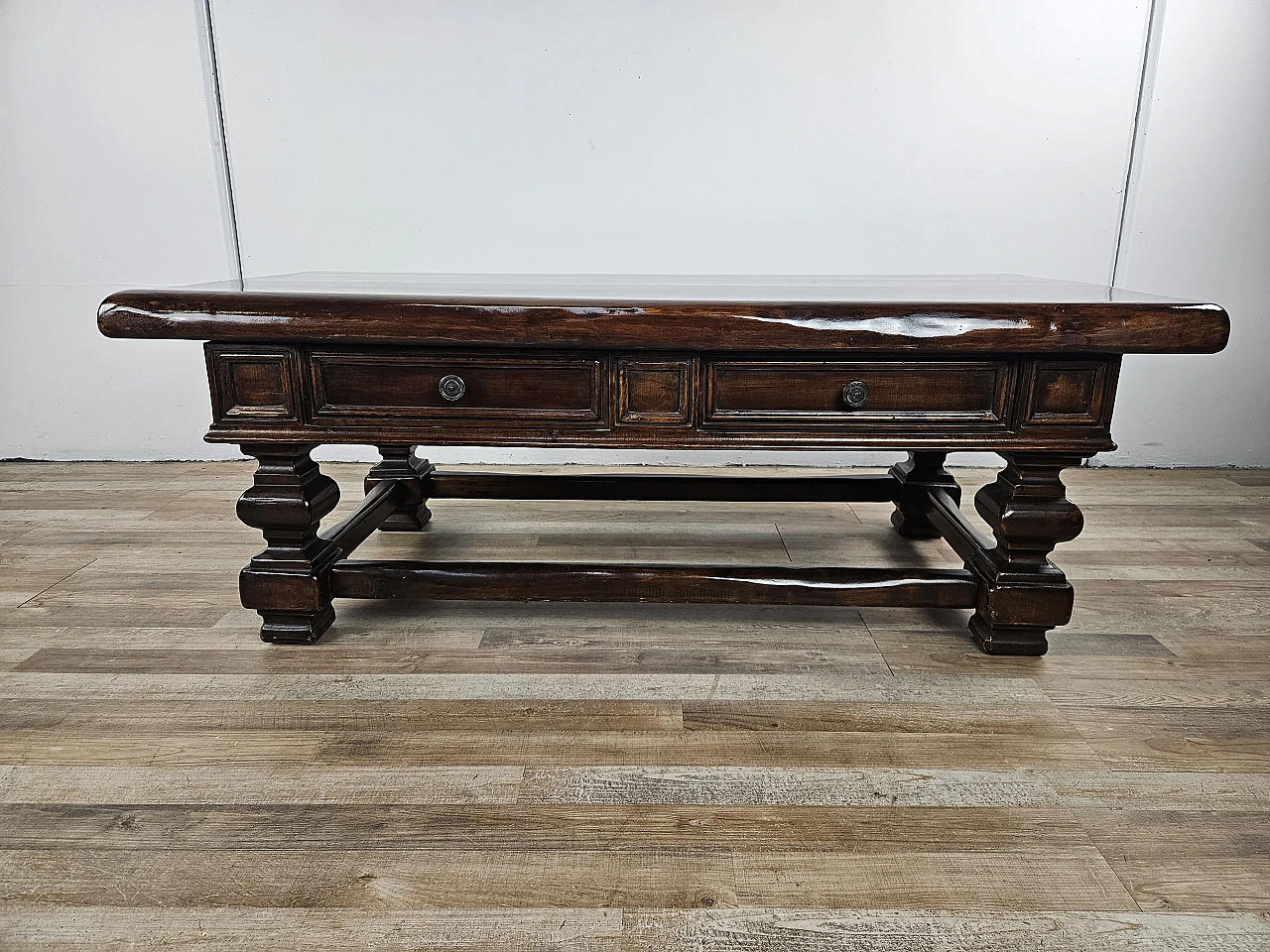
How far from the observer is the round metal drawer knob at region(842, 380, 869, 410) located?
1.40 m

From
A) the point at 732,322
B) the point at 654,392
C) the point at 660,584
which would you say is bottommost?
the point at 660,584

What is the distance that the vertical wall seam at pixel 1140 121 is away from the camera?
2688mm

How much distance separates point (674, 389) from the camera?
4.63ft

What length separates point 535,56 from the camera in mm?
2725

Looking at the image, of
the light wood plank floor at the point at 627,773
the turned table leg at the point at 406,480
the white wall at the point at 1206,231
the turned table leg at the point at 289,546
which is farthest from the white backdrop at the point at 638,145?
the turned table leg at the point at 289,546

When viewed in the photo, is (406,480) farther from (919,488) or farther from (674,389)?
(919,488)

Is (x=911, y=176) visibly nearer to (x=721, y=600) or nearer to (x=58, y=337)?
(x=721, y=600)

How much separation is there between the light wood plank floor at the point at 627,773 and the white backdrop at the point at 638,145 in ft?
4.20

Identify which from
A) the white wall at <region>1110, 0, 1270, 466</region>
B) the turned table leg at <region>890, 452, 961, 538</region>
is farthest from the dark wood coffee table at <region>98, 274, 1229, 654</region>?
the white wall at <region>1110, 0, 1270, 466</region>

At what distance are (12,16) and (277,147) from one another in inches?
35.3

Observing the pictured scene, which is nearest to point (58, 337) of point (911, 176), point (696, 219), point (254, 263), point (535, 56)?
point (254, 263)

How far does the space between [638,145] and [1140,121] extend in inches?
64.3

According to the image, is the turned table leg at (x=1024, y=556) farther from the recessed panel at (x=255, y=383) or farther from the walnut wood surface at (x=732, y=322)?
the recessed panel at (x=255, y=383)

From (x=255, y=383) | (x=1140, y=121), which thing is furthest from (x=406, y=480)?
(x=1140, y=121)
